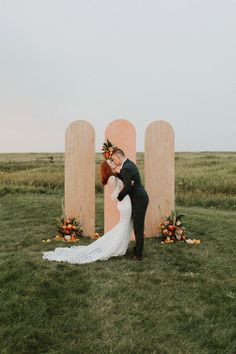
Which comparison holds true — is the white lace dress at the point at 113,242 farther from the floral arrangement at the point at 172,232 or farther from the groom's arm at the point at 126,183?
the floral arrangement at the point at 172,232

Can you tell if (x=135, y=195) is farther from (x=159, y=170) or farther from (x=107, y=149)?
(x=159, y=170)

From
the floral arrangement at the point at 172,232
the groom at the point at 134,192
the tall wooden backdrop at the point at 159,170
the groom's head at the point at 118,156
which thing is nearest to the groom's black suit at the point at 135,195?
the groom at the point at 134,192

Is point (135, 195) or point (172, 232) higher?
point (135, 195)

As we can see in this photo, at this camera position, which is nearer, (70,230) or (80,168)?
(70,230)

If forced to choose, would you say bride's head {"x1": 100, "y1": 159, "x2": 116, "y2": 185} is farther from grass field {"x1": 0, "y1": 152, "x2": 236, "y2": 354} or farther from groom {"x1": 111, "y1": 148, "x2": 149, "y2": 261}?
grass field {"x1": 0, "y1": 152, "x2": 236, "y2": 354}

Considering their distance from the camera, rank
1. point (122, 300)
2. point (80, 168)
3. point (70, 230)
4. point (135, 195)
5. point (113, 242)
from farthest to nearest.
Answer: point (80, 168) < point (70, 230) < point (113, 242) < point (135, 195) < point (122, 300)

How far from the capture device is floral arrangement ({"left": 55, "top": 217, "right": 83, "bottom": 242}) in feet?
35.1

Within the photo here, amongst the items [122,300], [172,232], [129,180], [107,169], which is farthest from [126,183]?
[122,300]

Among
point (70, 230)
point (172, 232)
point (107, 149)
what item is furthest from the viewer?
point (70, 230)

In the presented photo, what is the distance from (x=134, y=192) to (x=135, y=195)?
0.21ft

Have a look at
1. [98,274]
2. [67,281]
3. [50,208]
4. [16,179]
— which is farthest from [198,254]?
[16,179]

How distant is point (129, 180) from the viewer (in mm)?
8773

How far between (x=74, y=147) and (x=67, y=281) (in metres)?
4.36

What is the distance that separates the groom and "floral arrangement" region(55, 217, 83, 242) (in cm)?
218
